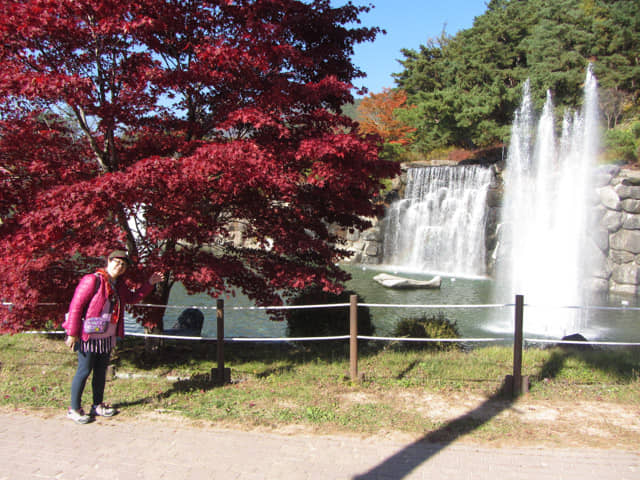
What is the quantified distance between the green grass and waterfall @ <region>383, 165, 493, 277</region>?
1776 centimetres

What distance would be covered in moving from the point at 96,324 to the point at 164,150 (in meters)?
2.69

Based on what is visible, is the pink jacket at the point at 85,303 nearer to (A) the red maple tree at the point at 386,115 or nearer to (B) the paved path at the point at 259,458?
(B) the paved path at the point at 259,458

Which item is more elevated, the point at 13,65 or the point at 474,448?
the point at 13,65

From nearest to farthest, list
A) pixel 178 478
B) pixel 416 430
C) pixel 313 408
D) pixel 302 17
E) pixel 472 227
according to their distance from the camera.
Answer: pixel 178 478 → pixel 416 430 → pixel 313 408 → pixel 302 17 → pixel 472 227

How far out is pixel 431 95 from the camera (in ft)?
111

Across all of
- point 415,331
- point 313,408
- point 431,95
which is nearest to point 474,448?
point 313,408

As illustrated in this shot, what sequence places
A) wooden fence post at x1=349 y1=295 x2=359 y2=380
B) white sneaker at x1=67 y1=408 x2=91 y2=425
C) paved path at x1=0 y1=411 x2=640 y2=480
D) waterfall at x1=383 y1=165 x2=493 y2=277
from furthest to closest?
waterfall at x1=383 y1=165 x2=493 y2=277 → wooden fence post at x1=349 y1=295 x2=359 y2=380 → white sneaker at x1=67 y1=408 x2=91 y2=425 → paved path at x1=0 y1=411 x2=640 y2=480

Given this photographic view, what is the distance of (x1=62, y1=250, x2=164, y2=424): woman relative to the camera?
4.70 metres

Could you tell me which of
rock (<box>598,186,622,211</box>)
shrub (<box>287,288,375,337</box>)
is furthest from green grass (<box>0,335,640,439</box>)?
rock (<box>598,186,622,211</box>)

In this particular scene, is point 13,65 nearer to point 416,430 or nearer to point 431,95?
point 416,430

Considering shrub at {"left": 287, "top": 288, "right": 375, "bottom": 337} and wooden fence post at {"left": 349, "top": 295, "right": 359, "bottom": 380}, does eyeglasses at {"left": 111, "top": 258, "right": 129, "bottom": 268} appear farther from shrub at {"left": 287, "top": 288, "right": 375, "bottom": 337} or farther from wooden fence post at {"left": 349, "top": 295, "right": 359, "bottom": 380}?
shrub at {"left": 287, "top": 288, "right": 375, "bottom": 337}

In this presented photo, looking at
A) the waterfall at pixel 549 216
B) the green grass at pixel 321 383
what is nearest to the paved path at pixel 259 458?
the green grass at pixel 321 383

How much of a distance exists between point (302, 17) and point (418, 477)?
18.4ft

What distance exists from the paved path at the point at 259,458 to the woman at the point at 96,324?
31 cm
